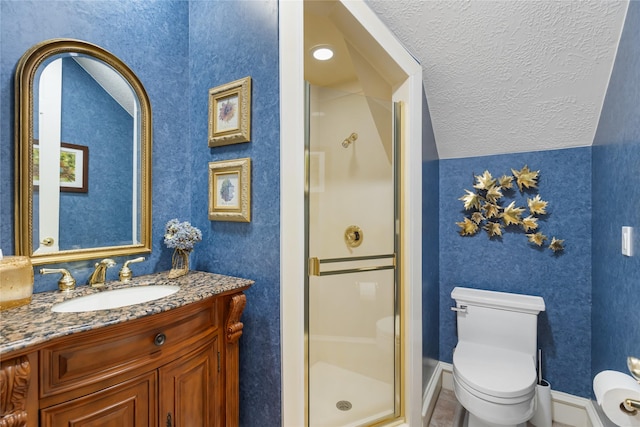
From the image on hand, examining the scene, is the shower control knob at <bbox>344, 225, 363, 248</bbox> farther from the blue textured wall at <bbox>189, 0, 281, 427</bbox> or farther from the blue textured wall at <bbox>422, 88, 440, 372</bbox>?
the blue textured wall at <bbox>189, 0, 281, 427</bbox>

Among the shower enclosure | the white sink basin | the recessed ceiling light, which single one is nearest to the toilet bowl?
the shower enclosure

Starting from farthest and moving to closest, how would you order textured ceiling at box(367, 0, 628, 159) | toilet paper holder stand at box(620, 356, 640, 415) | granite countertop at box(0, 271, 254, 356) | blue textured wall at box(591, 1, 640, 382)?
textured ceiling at box(367, 0, 628, 159) < blue textured wall at box(591, 1, 640, 382) < toilet paper holder stand at box(620, 356, 640, 415) < granite countertop at box(0, 271, 254, 356)

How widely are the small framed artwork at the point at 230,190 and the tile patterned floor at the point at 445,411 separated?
1.77 metres

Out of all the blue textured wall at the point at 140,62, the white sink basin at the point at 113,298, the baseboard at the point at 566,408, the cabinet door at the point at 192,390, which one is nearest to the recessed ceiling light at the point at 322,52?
the blue textured wall at the point at 140,62

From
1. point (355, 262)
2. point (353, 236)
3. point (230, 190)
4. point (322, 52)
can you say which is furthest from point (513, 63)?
point (230, 190)

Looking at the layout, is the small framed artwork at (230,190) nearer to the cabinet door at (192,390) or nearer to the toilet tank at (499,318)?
the cabinet door at (192,390)

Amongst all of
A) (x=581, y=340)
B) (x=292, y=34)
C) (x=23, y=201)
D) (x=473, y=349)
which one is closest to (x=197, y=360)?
(x=23, y=201)

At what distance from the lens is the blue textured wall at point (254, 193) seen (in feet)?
4.45

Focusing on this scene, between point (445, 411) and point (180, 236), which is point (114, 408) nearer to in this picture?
point (180, 236)

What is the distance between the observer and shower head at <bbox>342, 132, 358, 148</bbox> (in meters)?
1.78

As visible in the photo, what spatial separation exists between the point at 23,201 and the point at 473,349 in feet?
7.84

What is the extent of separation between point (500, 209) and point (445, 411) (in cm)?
141

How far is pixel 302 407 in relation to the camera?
137cm

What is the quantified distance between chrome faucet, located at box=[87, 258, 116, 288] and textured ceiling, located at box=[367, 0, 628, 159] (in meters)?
1.75
